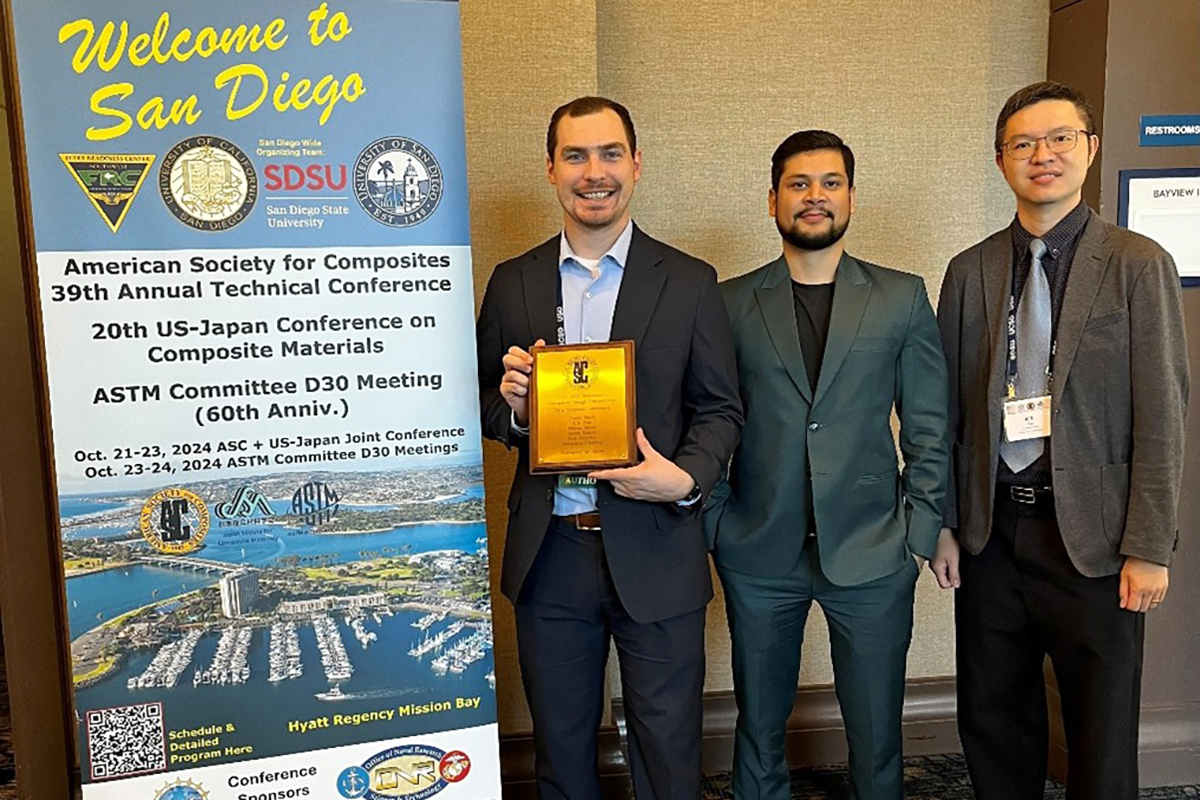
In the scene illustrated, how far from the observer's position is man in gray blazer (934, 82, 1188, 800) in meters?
1.84

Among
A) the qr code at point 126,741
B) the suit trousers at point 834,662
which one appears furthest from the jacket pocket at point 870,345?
the qr code at point 126,741

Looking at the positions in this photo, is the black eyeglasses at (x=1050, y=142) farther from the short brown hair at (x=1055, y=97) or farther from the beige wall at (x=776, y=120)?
the beige wall at (x=776, y=120)

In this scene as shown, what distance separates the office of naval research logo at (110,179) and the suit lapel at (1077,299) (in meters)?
1.93

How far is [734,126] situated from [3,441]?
7.54ft

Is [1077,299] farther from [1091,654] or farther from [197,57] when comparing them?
[197,57]

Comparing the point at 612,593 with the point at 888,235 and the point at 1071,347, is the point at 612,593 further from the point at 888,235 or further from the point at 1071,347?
the point at 888,235

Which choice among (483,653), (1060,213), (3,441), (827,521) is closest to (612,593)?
(483,653)

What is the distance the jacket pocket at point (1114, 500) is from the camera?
6.16ft

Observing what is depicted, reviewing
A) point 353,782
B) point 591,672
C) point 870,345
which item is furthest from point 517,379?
point 353,782

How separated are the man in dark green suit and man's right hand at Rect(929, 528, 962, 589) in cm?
9

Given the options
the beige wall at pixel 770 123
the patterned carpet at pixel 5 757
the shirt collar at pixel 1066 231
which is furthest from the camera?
the patterned carpet at pixel 5 757

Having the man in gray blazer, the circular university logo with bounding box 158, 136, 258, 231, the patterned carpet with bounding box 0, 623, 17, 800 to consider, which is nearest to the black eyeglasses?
the man in gray blazer

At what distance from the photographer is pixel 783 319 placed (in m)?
2.04

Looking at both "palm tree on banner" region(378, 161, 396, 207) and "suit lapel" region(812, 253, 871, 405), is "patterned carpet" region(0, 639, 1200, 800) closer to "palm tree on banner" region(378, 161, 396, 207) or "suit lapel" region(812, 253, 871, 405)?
"suit lapel" region(812, 253, 871, 405)
